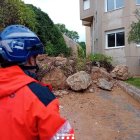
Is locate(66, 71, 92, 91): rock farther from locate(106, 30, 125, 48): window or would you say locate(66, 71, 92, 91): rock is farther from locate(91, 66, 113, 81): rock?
locate(106, 30, 125, 48): window

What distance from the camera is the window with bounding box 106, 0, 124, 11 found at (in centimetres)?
2650

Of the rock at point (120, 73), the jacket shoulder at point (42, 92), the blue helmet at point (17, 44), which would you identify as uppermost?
the blue helmet at point (17, 44)

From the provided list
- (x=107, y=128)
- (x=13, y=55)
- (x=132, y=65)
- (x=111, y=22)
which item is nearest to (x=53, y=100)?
(x=13, y=55)

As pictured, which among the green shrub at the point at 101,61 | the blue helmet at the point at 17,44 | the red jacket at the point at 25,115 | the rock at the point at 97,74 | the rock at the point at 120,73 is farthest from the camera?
the green shrub at the point at 101,61

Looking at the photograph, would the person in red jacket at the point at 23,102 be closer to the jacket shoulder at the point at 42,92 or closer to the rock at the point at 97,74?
the jacket shoulder at the point at 42,92

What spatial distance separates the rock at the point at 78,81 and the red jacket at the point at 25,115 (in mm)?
10640

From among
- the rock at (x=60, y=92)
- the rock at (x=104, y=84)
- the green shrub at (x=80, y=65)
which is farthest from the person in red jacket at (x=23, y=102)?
the green shrub at (x=80, y=65)

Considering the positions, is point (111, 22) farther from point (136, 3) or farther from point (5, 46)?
point (5, 46)

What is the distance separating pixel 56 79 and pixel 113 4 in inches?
595

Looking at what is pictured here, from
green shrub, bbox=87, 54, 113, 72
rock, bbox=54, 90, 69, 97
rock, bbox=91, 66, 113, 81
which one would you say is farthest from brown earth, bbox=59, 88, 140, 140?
green shrub, bbox=87, 54, 113, 72

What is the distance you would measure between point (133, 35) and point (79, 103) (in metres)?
5.39

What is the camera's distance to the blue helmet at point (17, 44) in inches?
93.9

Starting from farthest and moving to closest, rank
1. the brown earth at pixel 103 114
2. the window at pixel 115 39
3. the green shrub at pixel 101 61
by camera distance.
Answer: the window at pixel 115 39 → the green shrub at pixel 101 61 → the brown earth at pixel 103 114

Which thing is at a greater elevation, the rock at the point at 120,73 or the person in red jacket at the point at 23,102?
the person in red jacket at the point at 23,102
